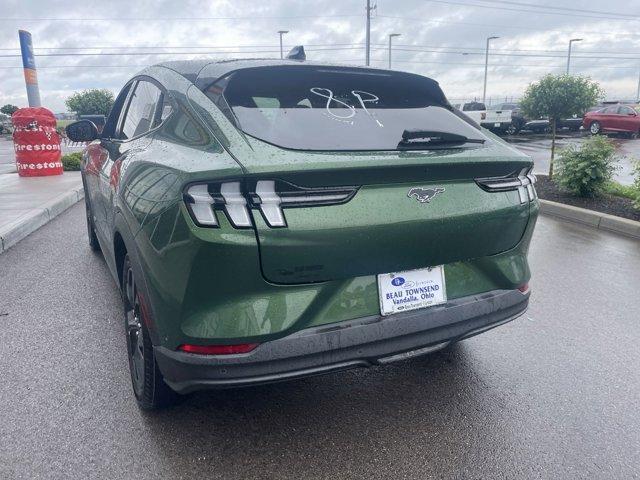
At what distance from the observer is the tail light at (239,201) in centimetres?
190

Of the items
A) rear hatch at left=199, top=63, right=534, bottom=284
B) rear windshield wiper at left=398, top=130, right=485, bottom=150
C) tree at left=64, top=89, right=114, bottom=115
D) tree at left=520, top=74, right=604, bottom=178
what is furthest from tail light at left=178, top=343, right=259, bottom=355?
tree at left=64, top=89, right=114, bottom=115

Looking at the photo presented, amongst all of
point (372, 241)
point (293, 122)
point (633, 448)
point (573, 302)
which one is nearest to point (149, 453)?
point (372, 241)

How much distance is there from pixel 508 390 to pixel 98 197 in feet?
9.89

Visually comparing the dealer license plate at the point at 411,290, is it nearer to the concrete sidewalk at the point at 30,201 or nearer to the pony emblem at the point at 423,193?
the pony emblem at the point at 423,193

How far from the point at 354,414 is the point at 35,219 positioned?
18.9ft

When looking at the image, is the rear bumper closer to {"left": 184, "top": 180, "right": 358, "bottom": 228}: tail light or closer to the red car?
{"left": 184, "top": 180, "right": 358, "bottom": 228}: tail light

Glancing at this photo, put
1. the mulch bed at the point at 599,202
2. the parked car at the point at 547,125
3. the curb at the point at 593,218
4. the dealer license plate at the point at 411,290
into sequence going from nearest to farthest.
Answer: the dealer license plate at the point at 411,290
the curb at the point at 593,218
the mulch bed at the point at 599,202
the parked car at the point at 547,125

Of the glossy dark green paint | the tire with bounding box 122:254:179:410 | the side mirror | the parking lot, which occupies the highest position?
the side mirror

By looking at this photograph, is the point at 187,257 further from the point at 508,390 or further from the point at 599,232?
the point at 599,232

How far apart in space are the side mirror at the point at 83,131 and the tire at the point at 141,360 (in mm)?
1710

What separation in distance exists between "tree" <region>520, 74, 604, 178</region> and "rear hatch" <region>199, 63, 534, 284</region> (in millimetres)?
8223

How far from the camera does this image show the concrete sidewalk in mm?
6238

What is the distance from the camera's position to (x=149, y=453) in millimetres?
2332

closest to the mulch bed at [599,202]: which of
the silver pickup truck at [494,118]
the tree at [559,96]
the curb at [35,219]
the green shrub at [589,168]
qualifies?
the green shrub at [589,168]
